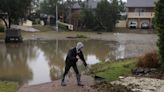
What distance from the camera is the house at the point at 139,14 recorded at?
7088 cm

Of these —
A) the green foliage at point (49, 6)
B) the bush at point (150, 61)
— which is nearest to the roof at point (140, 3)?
the green foliage at point (49, 6)

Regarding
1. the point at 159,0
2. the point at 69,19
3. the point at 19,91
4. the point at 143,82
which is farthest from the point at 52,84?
the point at 69,19

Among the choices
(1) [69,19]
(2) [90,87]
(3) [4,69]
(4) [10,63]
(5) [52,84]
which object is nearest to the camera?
(2) [90,87]

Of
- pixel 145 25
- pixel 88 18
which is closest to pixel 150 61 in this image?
pixel 88 18

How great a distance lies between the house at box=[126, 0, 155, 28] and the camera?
7088 cm

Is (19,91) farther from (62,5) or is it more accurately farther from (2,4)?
(62,5)

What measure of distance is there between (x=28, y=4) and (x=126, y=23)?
28.9 metres

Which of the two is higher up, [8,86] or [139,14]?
[139,14]

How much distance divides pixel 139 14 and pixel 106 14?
1206 centimetres

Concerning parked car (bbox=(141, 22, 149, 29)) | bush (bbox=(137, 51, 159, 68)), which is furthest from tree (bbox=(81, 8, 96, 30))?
bush (bbox=(137, 51, 159, 68))

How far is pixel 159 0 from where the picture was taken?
14.5 meters

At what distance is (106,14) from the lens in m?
62.4

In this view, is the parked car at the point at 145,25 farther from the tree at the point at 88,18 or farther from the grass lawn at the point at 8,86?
the grass lawn at the point at 8,86

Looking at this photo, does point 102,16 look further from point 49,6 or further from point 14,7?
point 14,7
